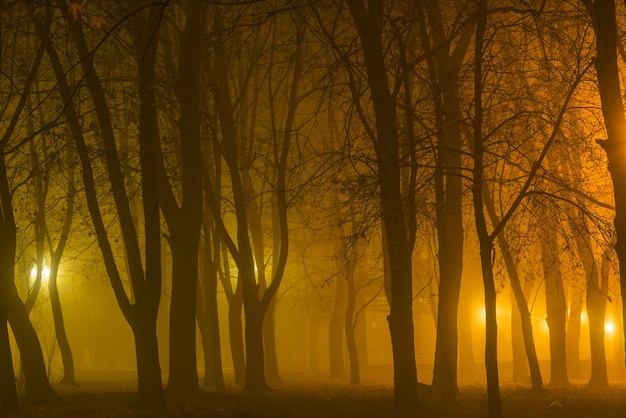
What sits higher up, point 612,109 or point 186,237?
point 612,109

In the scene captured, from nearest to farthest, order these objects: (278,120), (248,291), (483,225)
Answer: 1. (483,225)
2. (248,291)
3. (278,120)

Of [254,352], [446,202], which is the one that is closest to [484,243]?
[446,202]

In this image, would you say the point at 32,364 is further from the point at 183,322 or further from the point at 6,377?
the point at 183,322

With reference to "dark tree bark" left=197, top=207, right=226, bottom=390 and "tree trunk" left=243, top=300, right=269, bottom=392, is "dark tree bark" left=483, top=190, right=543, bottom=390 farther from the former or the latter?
"dark tree bark" left=197, top=207, right=226, bottom=390

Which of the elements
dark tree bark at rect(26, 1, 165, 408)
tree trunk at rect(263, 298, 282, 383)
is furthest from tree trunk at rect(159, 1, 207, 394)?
tree trunk at rect(263, 298, 282, 383)

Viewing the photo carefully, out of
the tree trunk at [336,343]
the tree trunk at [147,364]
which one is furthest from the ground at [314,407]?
the tree trunk at [336,343]

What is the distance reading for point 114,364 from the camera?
176ft

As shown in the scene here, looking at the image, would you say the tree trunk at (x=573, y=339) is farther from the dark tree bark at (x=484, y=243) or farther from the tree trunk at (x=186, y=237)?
the dark tree bark at (x=484, y=243)

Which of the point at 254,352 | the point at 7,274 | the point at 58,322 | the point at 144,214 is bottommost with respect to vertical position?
the point at 254,352

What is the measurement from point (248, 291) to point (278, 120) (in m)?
13.5

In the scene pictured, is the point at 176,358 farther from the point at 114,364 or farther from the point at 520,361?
the point at 114,364

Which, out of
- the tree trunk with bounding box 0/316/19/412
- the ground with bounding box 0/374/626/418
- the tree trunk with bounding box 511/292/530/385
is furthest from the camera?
the tree trunk with bounding box 511/292/530/385

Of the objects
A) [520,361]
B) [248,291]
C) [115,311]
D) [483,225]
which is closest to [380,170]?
A: [483,225]

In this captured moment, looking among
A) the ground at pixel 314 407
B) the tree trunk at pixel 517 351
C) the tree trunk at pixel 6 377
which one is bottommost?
the tree trunk at pixel 517 351
